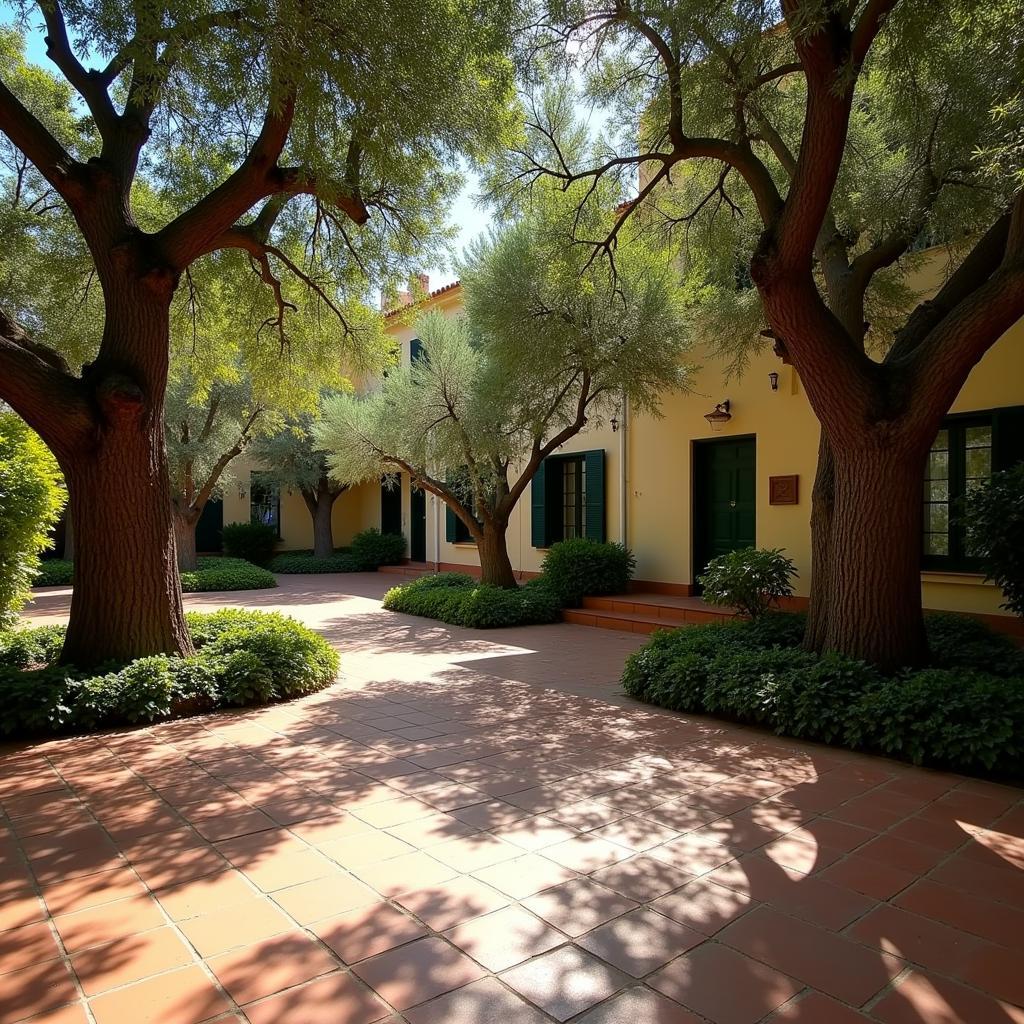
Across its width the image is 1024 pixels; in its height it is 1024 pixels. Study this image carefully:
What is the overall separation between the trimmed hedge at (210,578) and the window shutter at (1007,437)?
1235 cm

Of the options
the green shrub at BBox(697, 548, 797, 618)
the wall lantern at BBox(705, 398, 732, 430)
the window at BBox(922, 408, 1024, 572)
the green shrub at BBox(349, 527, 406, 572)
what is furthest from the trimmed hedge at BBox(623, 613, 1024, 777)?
the green shrub at BBox(349, 527, 406, 572)

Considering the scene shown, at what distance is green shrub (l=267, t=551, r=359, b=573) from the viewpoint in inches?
707

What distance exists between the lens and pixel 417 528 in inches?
702

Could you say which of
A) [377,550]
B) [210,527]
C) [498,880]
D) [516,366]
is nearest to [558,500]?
[516,366]

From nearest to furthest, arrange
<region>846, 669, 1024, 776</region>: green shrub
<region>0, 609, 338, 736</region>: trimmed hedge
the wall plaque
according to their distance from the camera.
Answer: <region>846, 669, 1024, 776</region>: green shrub, <region>0, 609, 338, 736</region>: trimmed hedge, the wall plaque

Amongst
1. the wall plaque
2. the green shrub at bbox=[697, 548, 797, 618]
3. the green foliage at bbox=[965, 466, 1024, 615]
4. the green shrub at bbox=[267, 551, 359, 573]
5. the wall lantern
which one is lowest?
the green shrub at bbox=[267, 551, 359, 573]

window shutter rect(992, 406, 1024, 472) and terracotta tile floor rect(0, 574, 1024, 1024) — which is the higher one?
window shutter rect(992, 406, 1024, 472)

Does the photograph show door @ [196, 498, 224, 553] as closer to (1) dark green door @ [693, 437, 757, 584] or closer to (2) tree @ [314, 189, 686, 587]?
(2) tree @ [314, 189, 686, 587]

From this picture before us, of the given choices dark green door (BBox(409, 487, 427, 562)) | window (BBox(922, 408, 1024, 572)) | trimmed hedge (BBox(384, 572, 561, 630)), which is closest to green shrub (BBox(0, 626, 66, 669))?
trimmed hedge (BBox(384, 572, 561, 630))

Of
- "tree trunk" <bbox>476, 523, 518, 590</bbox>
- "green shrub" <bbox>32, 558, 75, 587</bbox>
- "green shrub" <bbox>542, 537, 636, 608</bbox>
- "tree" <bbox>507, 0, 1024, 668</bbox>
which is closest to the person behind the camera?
"tree" <bbox>507, 0, 1024, 668</bbox>

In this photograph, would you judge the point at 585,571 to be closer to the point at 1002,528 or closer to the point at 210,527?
the point at 1002,528

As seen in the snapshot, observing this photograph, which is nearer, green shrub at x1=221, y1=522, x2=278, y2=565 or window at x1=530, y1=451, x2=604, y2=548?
window at x1=530, y1=451, x2=604, y2=548

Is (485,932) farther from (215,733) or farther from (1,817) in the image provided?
(215,733)

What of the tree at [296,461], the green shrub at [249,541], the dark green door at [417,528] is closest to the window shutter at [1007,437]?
the dark green door at [417,528]
